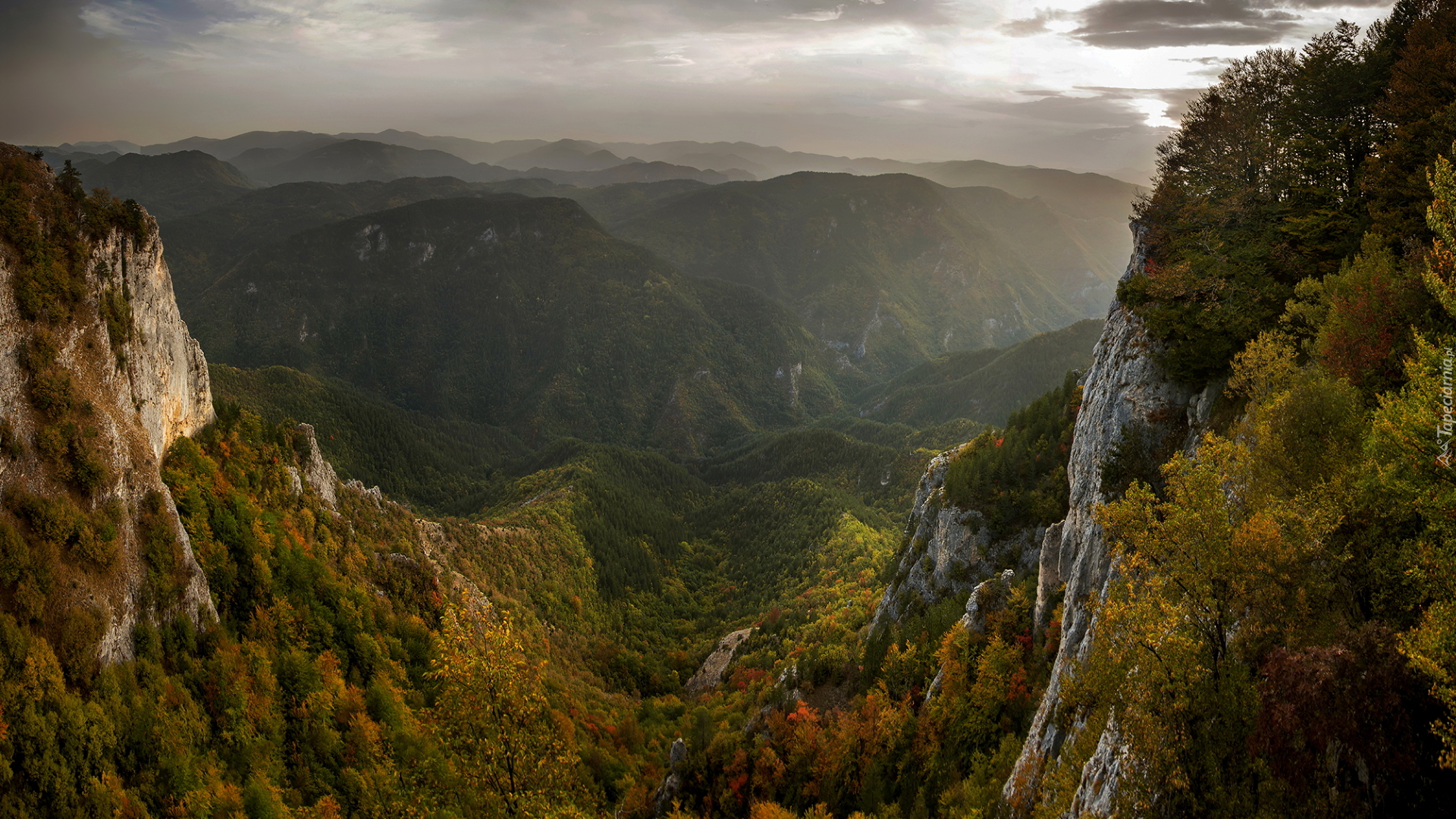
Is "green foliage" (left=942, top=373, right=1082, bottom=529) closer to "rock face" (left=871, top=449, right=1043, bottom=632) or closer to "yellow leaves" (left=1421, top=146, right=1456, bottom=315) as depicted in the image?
"rock face" (left=871, top=449, right=1043, bottom=632)

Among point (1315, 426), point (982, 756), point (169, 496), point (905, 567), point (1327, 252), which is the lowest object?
point (905, 567)

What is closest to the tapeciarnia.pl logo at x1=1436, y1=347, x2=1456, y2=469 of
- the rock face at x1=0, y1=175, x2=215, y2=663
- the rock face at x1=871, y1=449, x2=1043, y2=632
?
the rock face at x1=871, y1=449, x2=1043, y2=632

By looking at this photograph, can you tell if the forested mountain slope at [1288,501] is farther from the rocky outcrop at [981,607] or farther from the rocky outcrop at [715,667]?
the rocky outcrop at [715,667]

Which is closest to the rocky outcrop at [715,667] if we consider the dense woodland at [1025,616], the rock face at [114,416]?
the dense woodland at [1025,616]

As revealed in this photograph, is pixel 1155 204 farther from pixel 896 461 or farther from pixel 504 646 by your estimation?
pixel 896 461

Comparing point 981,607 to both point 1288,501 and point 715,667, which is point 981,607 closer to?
point 1288,501

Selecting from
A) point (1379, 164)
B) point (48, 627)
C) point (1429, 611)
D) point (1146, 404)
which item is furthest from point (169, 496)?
point (1379, 164)

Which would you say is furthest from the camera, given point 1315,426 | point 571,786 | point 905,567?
point 905,567
